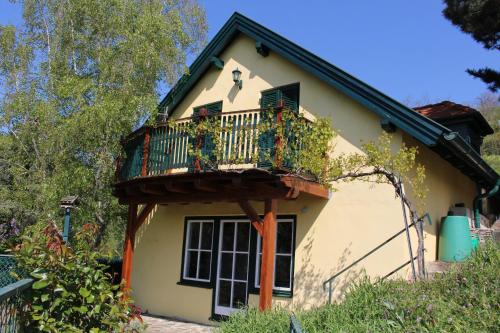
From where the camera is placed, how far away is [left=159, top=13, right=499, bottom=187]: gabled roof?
25.3 feet

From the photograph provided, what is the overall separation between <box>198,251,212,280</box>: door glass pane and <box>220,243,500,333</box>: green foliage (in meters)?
4.30

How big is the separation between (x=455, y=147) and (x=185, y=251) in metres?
6.19

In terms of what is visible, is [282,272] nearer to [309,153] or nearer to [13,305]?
[309,153]

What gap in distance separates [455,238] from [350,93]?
3.15 m

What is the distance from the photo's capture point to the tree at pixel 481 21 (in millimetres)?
8492

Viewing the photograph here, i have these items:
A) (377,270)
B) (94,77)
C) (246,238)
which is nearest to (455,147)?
(377,270)

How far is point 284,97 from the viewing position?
33.5 ft

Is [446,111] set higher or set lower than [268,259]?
higher

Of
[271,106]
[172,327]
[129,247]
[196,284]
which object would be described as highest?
[271,106]

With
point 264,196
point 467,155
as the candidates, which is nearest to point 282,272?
point 264,196

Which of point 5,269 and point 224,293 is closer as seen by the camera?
point 5,269

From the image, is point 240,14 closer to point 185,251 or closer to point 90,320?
point 185,251

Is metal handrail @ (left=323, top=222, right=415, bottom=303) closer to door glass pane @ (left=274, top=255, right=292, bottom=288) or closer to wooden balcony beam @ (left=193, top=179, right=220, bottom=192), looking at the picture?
door glass pane @ (left=274, top=255, right=292, bottom=288)

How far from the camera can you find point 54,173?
1047 cm
